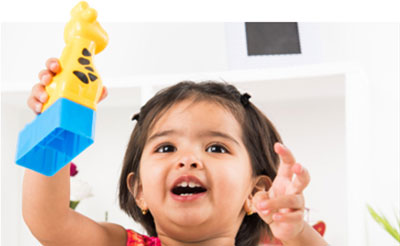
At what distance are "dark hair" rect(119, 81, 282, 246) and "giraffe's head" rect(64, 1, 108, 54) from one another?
28 cm

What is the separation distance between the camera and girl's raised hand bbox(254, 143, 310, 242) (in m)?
0.56

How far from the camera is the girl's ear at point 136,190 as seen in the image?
0.85 meters

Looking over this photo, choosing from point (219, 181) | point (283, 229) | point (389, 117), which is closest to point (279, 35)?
point (389, 117)

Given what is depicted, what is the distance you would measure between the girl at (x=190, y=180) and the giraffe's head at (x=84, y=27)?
16 centimetres

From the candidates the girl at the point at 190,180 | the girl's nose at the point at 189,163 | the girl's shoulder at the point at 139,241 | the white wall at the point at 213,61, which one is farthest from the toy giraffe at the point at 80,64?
the white wall at the point at 213,61

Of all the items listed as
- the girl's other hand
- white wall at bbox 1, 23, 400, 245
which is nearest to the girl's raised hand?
the girl's other hand

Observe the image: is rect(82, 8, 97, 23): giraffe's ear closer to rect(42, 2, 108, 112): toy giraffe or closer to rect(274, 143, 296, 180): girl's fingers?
rect(42, 2, 108, 112): toy giraffe

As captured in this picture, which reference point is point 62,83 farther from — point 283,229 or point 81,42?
point 283,229

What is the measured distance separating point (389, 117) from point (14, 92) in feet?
3.06

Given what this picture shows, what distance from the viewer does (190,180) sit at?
741 millimetres

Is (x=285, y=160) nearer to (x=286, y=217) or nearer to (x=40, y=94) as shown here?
(x=286, y=217)

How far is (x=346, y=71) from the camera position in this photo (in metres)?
1.03

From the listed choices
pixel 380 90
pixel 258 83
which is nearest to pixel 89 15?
pixel 258 83

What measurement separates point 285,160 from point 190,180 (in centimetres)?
20
